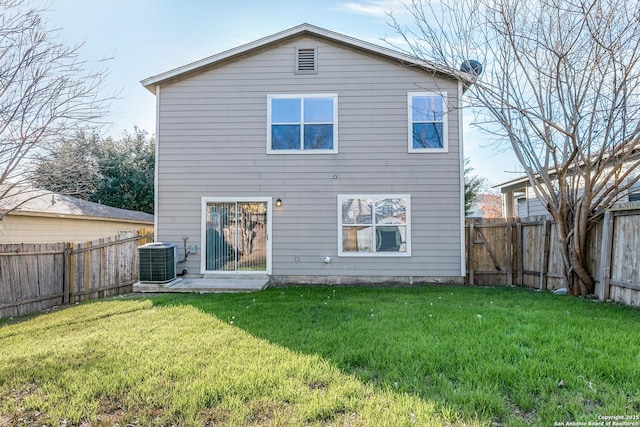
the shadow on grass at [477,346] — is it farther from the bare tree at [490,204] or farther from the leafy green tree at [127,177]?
the bare tree at [490,204]

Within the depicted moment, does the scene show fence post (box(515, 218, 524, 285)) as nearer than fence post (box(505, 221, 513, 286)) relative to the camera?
Yes

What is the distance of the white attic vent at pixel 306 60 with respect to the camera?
A: 838 centimetres

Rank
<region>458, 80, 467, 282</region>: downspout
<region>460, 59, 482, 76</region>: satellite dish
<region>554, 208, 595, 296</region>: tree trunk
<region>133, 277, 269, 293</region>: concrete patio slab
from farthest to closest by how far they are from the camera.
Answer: <region>458, 80, 467, 282</region>: downspout < <region>133, 277, 269, 293</region>: concrete patio slab < <region>460, 59, 482, 76</region>: satellite dish < <region>554, 208, 595, 296</region>: tree trunk

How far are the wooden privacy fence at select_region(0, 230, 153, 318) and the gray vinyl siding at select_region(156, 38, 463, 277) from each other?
982mm

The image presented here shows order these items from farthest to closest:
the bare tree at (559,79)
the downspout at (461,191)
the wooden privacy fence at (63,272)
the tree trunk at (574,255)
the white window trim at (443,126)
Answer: the white window trim at (443,126), the downspout at (461,191), the wooden privacy fence at (63,272), the tree trunk at (574,255), the bare tree at (559,79)

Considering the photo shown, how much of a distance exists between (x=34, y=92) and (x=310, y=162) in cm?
516

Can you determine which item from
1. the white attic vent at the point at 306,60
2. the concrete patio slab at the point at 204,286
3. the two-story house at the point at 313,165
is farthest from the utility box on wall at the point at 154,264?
the white attic vent at the point at 306,60

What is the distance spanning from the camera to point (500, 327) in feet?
13.1

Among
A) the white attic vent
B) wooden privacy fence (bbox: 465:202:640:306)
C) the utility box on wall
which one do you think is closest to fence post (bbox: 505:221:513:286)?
wooden privacy fence (bbox: 465:202:640:306)

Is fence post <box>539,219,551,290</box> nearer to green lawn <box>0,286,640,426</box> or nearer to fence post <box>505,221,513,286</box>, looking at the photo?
fence post <box>505,221,513,286</box>

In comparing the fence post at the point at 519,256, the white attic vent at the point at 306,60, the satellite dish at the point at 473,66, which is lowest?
the fence post at the point at 519,256

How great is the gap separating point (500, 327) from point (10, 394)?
4709 millimetres

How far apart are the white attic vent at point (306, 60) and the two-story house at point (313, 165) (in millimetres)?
24

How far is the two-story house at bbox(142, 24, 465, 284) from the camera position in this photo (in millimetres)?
8133
